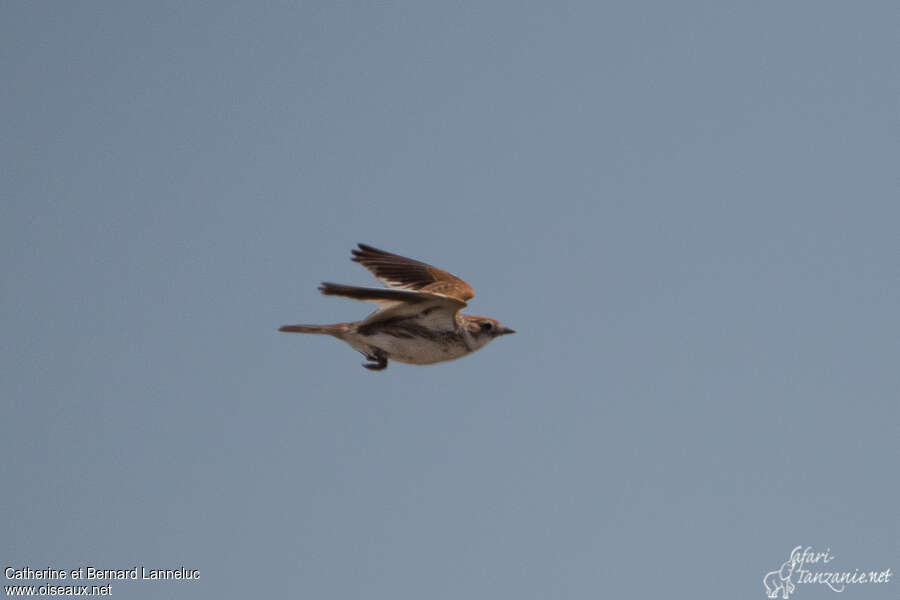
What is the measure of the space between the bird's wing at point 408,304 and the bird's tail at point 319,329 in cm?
29

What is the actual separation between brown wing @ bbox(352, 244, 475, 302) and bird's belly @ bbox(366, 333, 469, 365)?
171cm

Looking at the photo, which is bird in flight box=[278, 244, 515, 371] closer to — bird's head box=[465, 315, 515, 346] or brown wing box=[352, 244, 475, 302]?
bird's head box=[465, 315, 515, 346]

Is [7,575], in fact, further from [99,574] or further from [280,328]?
[280,328]

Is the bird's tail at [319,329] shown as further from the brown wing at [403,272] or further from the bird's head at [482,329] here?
the brown wing at [403,272]

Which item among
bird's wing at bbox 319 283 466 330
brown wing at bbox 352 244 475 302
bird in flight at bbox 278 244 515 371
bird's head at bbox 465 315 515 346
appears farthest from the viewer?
brown wing at bbox 352 244 475 302

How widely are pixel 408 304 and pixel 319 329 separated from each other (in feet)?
3.92

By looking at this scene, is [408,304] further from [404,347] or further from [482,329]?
[482,329]

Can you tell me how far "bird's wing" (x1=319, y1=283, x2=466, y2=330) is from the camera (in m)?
13.1

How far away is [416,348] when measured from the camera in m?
14.3

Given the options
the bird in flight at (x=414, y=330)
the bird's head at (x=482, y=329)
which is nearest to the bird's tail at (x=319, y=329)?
the bird in flight at (x=414, y=330)

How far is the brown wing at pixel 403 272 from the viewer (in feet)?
53.5

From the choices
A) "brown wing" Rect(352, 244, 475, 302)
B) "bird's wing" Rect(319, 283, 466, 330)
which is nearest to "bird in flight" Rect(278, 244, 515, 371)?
"bird's wing" Rect(319, 283, 466, 330)

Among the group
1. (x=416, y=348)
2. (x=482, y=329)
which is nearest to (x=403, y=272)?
(x=482, y=329)

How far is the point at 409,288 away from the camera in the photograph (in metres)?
16.2
